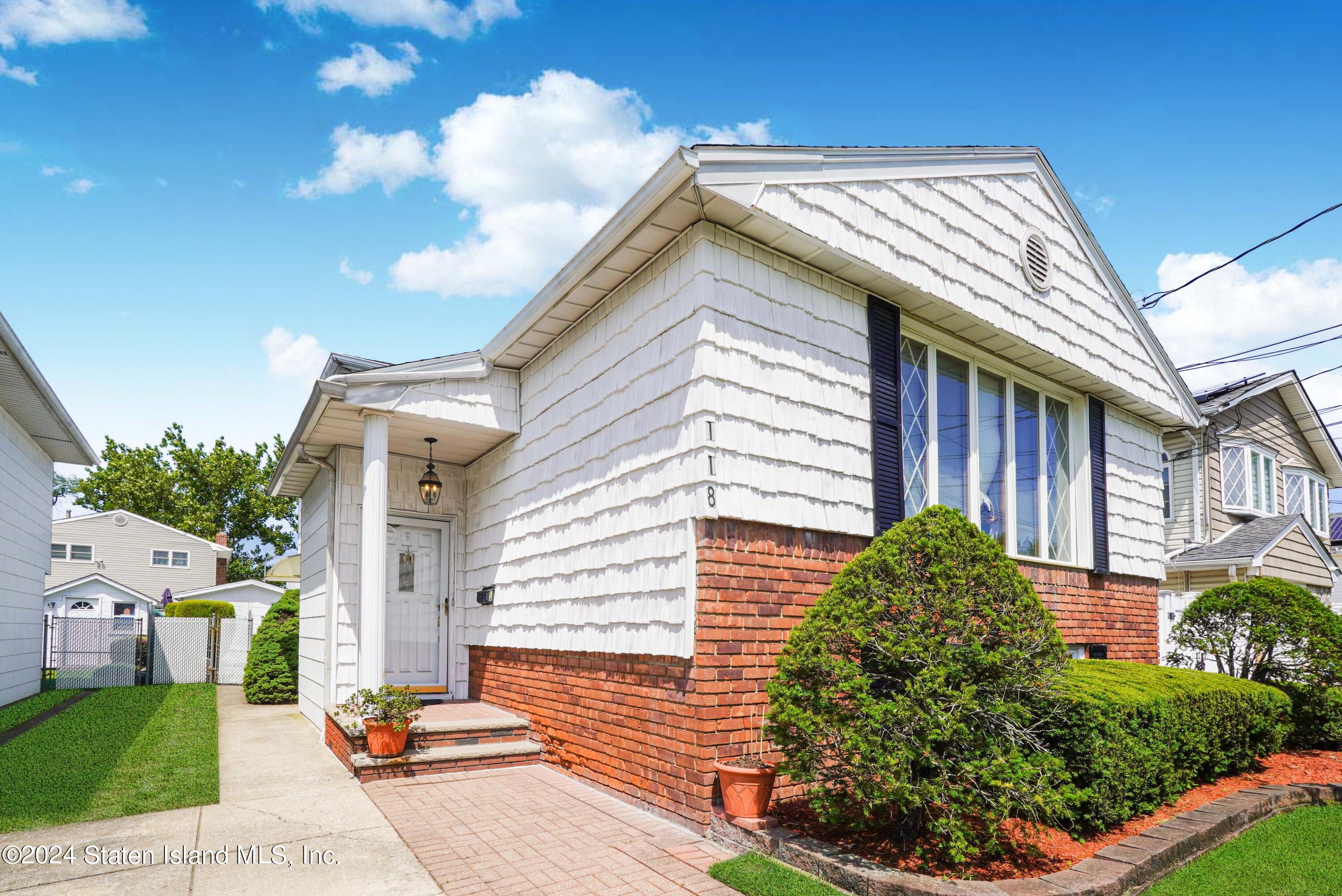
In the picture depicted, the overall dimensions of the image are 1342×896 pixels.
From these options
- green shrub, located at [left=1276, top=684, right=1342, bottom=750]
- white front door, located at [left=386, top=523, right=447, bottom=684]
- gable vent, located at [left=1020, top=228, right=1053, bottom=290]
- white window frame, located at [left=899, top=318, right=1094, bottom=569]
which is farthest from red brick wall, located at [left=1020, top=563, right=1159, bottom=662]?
white front door, located at [left=386, top=523, right=447, bottom=684]

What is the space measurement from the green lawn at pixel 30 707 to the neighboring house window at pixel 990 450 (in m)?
10.0

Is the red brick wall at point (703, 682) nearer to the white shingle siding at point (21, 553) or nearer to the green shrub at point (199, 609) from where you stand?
the white shingle siding at point (21, 553)

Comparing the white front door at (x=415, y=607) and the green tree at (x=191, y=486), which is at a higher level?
the green tree at (x=191, y=486)

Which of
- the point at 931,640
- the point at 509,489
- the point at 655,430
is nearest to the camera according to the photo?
the point at 931,640

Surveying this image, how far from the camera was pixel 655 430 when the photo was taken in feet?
18.7

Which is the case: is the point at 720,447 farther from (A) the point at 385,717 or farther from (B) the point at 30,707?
(B) the point at 30,707

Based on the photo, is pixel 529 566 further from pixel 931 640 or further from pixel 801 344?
pixel 931 640

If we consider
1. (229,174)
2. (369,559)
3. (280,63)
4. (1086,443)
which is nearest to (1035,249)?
(1086,443)

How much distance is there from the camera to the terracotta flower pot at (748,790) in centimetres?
470

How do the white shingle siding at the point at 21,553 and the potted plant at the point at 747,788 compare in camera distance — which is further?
the white shingle siding at the point at 21,553

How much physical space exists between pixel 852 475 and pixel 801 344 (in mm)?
1066

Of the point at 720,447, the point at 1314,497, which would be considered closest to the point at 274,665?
the point at 720,447

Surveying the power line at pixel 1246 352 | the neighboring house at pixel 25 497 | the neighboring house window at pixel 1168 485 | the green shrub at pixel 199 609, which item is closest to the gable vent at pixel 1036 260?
the power line at pixel 1246 352

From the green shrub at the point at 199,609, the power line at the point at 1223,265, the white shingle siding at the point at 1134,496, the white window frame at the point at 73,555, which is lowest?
the green shrub at the point at 199,609
